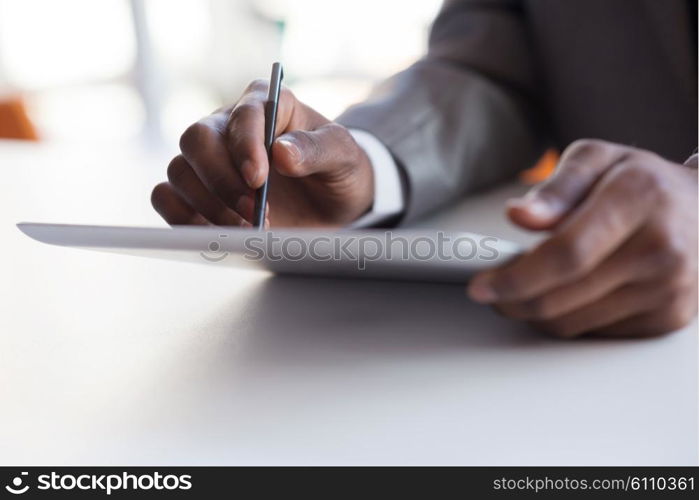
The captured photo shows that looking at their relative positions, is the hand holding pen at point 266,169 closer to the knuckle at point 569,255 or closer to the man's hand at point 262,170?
the man's hand at point 262,170

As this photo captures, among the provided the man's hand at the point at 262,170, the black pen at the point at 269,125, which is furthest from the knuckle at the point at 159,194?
the black pen at the point at 269,125

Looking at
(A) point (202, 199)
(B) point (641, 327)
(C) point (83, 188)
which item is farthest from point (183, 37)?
(B) point (641, 327)

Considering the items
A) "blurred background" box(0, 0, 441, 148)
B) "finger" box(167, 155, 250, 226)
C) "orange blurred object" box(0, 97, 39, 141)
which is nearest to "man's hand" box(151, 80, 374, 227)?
"finger" box(167, 155, 250, 226)

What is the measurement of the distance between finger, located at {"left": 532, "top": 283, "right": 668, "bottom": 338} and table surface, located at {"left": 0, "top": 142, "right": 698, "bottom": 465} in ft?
0.04

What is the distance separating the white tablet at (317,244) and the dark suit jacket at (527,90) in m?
0.28

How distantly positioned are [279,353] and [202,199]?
0.59 ft

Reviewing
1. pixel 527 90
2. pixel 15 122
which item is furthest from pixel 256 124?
pixel 15 122

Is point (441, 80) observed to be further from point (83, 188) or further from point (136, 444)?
point (136, 444)

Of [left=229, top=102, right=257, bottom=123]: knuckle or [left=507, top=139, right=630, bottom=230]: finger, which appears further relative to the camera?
[left=229, top=102, right=257, bottom=123]: knuckle

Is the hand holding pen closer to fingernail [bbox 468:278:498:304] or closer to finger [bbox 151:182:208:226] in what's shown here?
finger [bbox 151:182:208:226]

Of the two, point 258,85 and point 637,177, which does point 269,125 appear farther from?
point 637,177

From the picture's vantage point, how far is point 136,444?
0.34 m

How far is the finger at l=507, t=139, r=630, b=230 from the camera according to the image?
0.36 metres

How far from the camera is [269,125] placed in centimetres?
52
